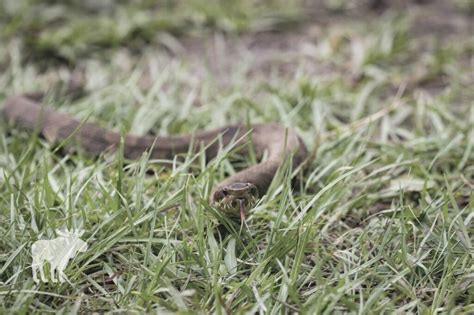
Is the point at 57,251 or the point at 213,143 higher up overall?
the point at 57,251

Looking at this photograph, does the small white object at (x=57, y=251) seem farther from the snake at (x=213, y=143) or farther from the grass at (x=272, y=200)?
the snake at (x=213, y=143)

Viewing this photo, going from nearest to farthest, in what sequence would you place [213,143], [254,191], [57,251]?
[57,251], [254,191], [213,143]

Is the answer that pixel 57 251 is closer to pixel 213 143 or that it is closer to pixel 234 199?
pixel 234 199

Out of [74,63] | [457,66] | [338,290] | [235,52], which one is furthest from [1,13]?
[338,290]

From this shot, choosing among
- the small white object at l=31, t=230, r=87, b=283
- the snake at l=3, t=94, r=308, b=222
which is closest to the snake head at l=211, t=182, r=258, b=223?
the snake at l=3, t=94, r=308, b=222

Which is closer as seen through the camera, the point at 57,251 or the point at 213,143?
the point at 57,251

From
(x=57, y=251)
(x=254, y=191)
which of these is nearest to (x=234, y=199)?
(x=254, y=191)

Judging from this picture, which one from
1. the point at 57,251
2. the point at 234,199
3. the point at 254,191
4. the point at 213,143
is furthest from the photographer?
the point at 213,143

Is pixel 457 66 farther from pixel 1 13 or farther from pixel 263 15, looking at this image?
pixel 1 13
